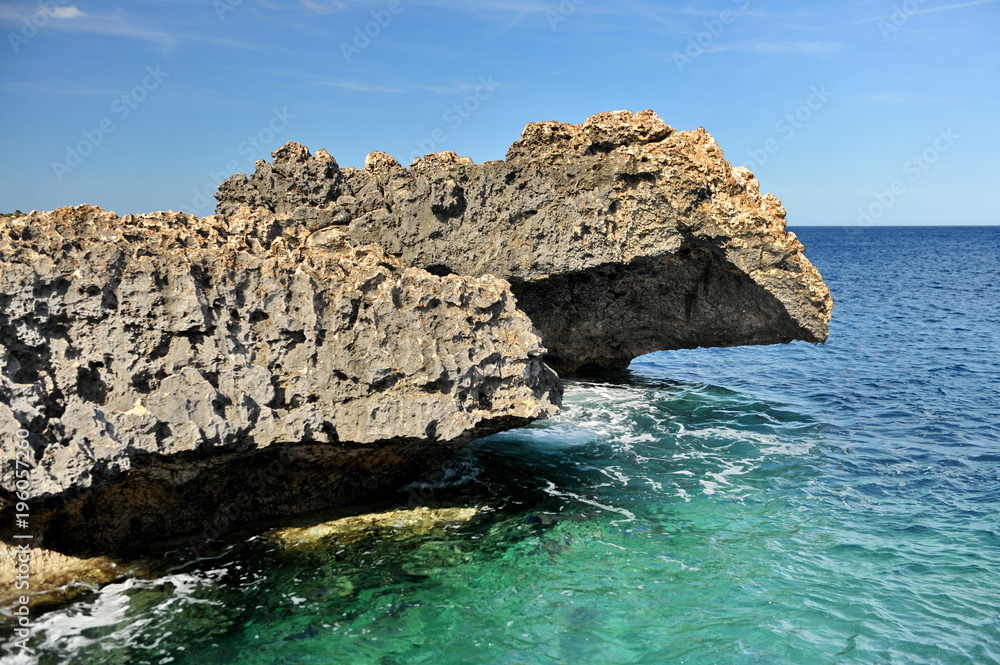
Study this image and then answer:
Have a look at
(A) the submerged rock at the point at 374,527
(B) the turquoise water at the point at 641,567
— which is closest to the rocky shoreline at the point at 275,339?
(A) the submerged rock at the point at 374,527

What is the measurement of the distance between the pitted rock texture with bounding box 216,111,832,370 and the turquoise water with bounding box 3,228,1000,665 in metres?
3.43

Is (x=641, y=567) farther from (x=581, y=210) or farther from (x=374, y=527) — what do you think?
(x=581, y=210)

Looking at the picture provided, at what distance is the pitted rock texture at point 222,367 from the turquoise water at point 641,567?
1159 mm

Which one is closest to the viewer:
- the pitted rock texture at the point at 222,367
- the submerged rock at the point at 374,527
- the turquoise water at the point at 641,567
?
the turquoise water at the point at 641,567

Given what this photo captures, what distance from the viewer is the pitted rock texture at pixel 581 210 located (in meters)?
14.0

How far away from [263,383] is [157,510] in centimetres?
242

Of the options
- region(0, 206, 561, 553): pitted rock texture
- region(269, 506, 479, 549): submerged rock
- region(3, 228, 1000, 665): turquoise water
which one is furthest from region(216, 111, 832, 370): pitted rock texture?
region(269, 506, 479, 549): submerged rock

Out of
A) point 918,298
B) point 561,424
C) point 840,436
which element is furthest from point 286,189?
point 918,298

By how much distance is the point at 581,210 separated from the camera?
14.7 meters

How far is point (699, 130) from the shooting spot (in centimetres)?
1495

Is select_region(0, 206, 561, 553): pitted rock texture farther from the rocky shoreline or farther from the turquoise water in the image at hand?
the turquoise water

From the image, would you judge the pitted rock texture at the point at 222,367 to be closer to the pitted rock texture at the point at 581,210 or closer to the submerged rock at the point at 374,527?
the submerged rock at the point at 374,527

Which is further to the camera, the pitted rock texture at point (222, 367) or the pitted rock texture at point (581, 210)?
the pitted rock texture at point (581, 210)

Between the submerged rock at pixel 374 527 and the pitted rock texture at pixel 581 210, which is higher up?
the pitted rock texture at pixel 581 210
